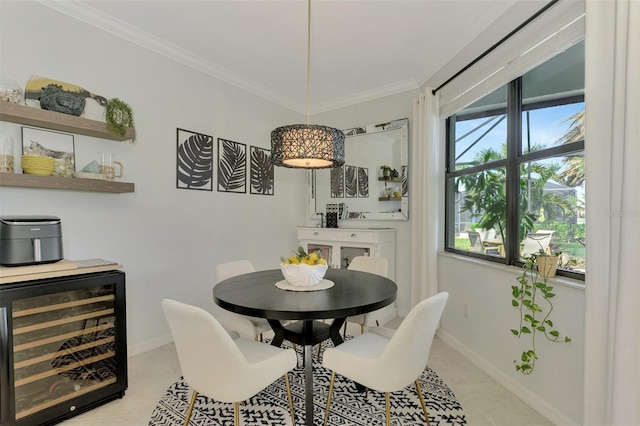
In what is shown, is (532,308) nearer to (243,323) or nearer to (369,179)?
(243,323)

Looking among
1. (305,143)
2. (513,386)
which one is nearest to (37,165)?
(305,143)

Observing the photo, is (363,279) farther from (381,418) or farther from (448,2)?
(448,2)

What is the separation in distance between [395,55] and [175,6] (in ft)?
6.30

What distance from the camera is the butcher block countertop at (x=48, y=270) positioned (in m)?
1.64

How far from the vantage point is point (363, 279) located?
217cm

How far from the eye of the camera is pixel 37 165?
200 cm

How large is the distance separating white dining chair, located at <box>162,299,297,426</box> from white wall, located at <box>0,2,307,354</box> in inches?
60.1

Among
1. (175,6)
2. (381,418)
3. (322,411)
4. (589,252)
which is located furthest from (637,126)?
(175,6)

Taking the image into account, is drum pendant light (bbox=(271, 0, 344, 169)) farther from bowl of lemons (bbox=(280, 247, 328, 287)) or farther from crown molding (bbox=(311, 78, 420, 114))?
crown molding (bbox=(311, 78, 420, 114))

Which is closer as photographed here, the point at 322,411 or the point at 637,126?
the point at 637,126

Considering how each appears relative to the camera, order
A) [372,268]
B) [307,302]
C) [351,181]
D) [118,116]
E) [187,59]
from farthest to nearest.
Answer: [351,181], [187,59], [372,268], [118,116], [307,302]

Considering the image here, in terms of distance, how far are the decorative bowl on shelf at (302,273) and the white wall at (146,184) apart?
1563mm

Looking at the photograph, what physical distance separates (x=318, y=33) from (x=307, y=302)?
222 cm

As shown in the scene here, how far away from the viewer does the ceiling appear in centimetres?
227
